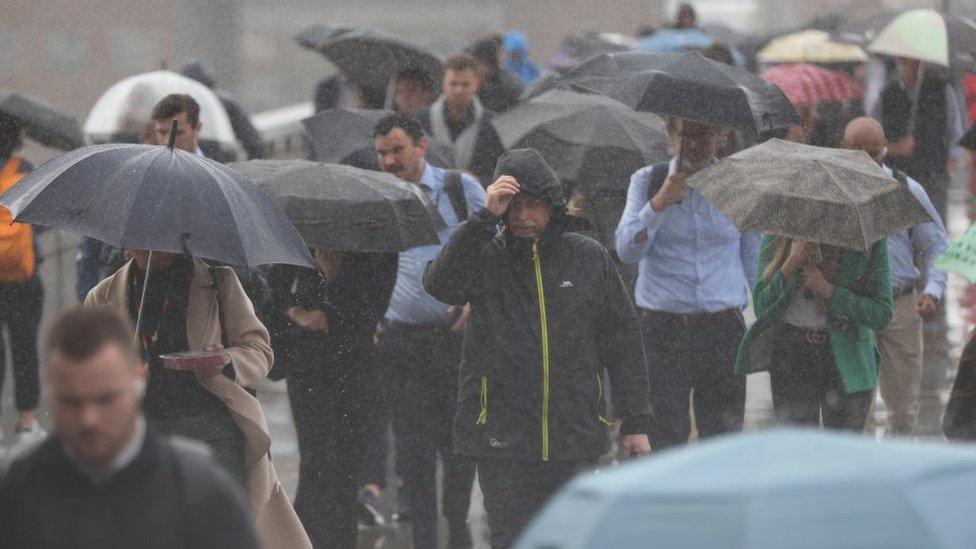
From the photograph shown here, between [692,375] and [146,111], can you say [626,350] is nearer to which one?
[692,375]

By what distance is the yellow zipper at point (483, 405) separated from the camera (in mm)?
7070

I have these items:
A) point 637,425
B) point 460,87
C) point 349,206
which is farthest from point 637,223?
Answer: point 460,87

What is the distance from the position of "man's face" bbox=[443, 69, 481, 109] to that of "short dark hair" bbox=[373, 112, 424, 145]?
91.3 inches

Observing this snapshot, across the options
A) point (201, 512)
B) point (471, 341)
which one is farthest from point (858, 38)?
point (201, 512)

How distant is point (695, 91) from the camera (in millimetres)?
8953

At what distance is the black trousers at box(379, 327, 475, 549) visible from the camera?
8.70 metres

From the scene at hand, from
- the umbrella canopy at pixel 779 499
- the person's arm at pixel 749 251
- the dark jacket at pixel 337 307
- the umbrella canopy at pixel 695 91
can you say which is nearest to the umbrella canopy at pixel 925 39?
the umbrella canopy at pixel 695 91

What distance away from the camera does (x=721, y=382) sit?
8656mm

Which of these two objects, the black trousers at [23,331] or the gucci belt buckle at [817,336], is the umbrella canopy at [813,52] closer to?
the black trousers at [23,331]

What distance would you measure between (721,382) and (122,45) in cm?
6844

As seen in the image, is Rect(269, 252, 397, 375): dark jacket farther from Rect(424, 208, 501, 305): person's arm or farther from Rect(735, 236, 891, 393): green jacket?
Rect(735, 236, 891, 393): green jacket

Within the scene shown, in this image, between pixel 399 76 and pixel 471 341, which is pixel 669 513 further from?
pixel 399 76

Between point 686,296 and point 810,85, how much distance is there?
5.91m

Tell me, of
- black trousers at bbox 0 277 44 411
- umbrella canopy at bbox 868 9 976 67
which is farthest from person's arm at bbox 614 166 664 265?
umbrella canopy at bbox 868 9 976 67
